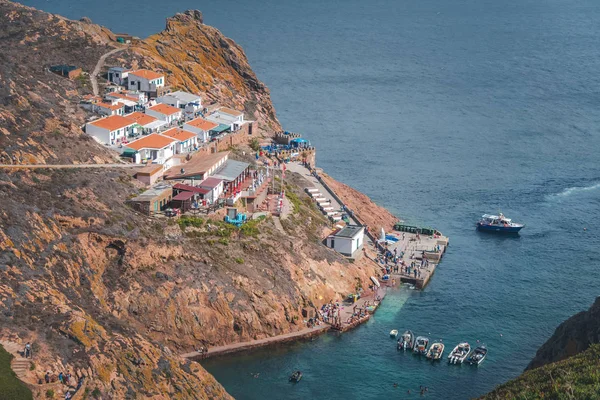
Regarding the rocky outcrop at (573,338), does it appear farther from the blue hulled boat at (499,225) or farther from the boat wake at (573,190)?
the boat wake at (573,190)

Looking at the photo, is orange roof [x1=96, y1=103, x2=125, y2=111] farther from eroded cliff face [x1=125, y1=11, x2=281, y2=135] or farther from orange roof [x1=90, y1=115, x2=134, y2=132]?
eroded cliff face [x1=125, y1=11, x2=281, y2=135]

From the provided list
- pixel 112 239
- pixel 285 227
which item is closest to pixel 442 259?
pixel 285 227

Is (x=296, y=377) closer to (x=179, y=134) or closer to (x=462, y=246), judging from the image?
(x=179, y=134)

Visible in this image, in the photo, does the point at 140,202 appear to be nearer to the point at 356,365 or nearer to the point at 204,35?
the point at 356,365

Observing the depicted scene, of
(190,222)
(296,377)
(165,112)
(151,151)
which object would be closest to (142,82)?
(165,112)

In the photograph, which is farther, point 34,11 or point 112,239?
point 34,11

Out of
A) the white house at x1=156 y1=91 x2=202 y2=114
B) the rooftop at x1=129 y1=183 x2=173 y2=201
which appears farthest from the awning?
the rooftop at x1=129 y1=183 x2=173 y2=201

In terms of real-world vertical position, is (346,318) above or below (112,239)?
below

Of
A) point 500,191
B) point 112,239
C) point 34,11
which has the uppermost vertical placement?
point 34,11
